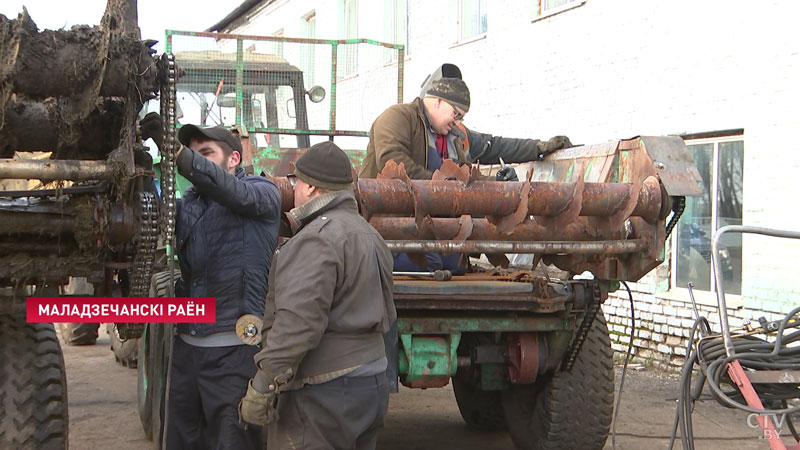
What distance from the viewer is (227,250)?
3703 millimetres

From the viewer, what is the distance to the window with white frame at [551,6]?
1028cm

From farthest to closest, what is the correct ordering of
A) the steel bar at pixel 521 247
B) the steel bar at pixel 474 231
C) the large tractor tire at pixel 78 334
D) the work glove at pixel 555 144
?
the large tractor tire at pixel 78 334 < the work glove at pixel 555 144 < the steel bar at pixel 474 231 < the steel bar at pixel 521 247

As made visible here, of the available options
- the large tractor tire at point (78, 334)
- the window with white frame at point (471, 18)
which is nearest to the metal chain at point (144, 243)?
the large tractor tire at point (78, 334)

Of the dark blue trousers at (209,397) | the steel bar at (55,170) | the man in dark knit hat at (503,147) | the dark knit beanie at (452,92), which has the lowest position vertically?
the dark blue trousers at (209,397)

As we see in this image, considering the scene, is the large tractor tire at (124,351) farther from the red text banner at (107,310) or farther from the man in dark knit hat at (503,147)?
the red text banner at (107,310)

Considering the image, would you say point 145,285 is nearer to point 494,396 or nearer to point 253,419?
point 253,419

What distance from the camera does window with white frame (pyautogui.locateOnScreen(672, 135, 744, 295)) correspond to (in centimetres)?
795

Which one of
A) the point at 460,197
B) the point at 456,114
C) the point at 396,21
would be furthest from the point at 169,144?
the point at 396,21

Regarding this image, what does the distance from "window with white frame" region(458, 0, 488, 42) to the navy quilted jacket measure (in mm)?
9493

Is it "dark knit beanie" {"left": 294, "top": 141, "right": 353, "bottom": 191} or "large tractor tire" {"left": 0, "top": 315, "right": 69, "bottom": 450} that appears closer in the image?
"dark knit beanie" {"left": 294, "top": 141, "right": 353, "bottom": 191}

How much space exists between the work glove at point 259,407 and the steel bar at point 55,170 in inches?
35.3

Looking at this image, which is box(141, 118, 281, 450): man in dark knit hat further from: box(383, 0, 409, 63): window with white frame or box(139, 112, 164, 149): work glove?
box(383, 0, 409, 63): window with white frame

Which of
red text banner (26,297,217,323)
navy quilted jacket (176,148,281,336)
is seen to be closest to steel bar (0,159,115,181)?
red text banner (26,297,217,323)

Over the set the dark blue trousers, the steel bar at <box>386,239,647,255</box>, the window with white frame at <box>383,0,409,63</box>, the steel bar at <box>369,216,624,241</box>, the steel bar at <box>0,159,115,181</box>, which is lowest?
the dark blue trousers
